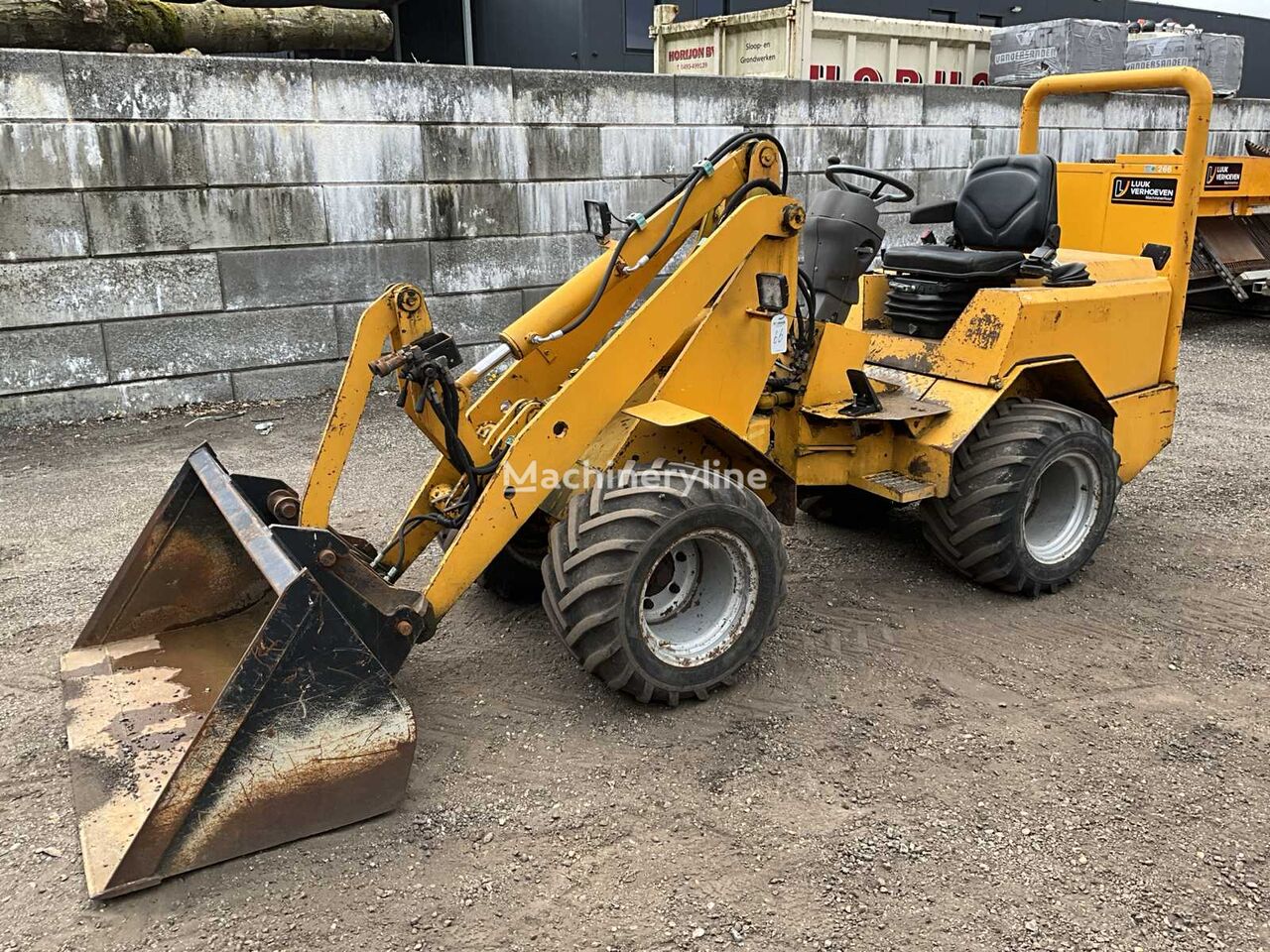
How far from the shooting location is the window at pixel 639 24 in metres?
14.5

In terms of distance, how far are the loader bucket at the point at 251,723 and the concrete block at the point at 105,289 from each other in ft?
12.6

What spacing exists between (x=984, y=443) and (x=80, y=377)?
5577mm

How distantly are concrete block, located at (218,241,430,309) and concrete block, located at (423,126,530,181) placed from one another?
58 centimetres

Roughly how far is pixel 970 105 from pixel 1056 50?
138cm

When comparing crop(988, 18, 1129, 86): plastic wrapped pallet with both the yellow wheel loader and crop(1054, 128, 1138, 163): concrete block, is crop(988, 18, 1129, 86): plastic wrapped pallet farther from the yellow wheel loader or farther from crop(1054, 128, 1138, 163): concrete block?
the yellow wheel loader

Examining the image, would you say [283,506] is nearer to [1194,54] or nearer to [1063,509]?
[1063,509]

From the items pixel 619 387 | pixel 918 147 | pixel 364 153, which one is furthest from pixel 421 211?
pixel 918 147

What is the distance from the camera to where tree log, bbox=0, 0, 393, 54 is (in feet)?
21.6

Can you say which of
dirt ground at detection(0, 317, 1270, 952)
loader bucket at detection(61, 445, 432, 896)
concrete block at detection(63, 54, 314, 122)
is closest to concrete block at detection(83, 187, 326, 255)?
concrete block at detection(63, 54, 314, 122)

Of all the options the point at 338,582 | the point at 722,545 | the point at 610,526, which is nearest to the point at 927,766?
the point at 722,545

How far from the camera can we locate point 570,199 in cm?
785

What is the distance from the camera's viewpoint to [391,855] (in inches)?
105

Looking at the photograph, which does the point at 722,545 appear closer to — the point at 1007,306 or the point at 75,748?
the point at 1007,306

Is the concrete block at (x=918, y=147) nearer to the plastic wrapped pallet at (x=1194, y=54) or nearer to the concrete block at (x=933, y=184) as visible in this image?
the concrete block at (x=933, y=184)
